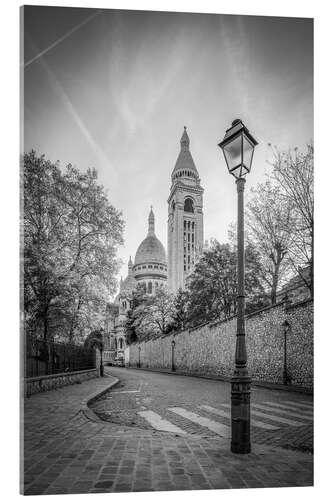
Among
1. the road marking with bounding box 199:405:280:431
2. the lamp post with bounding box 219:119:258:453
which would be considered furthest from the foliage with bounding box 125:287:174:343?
the lamp post with bounding box 219:119:258:453

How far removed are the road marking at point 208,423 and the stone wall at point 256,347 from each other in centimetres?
136

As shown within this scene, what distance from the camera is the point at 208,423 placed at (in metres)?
5.74

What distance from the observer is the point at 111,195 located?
5.05 metres

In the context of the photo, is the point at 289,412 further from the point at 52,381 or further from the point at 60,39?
the point at 52,381

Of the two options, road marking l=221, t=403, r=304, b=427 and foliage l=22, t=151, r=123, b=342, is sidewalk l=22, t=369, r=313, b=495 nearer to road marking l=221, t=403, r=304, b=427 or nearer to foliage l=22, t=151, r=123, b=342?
foliage l=22, t=151, r=123, b=342

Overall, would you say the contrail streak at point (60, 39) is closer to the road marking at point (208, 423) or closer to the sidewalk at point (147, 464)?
the sidewalk at point (147, 464)

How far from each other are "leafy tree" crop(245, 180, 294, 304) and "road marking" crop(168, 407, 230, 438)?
2.71 metres

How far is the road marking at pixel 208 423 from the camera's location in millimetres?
5166

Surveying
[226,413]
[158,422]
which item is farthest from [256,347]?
[158,422]

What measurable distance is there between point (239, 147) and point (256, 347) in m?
8.02

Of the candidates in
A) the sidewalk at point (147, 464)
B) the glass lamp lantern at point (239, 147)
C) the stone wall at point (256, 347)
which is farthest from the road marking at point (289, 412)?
the glass lamp lantern at point (239, 147)
